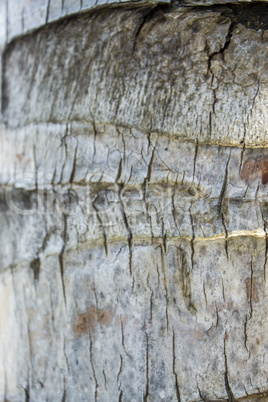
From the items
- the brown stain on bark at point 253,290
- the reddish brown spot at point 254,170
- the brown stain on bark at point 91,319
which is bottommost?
the brown stain on bark at point 91,319

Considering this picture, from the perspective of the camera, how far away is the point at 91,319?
1.27 meters

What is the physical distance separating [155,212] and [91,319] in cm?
41

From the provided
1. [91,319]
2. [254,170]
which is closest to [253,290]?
[254,170]

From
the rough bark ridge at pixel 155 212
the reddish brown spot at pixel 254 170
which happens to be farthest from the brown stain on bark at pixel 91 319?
the reddish brown spot at pixel 254 170

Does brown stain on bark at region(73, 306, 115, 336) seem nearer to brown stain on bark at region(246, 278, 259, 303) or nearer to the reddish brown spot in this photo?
brown stain on bark at region(246, 278, 259, 303)

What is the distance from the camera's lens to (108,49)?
4.21 feet

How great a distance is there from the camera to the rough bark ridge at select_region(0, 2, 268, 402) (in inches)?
46.6

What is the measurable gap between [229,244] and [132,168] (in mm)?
384

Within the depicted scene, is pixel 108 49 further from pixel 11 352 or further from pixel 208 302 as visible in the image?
pixel 11 352

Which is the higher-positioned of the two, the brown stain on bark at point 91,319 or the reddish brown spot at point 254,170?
the reddish brown spot at point 254,170

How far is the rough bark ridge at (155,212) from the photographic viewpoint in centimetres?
118

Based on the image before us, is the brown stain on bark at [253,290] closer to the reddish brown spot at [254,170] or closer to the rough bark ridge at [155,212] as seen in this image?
the rough bark ridge at [155,212]

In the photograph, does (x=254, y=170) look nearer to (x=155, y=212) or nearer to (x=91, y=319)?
(x=155, y=212)

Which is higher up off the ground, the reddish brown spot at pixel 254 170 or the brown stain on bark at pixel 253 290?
the reddish brown spot at pixel 254 170
